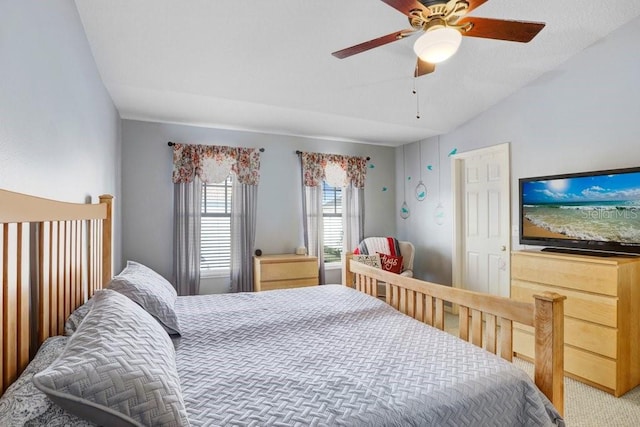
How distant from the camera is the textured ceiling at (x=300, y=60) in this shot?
7.50ft

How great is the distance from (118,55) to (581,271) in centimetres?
379

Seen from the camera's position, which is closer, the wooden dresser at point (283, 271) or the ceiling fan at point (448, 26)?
the ceiling fan at point (448, 26)

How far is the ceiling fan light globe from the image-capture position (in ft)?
5.56

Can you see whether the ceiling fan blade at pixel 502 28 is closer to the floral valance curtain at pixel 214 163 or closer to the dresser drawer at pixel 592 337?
the dresser drawer at pixel 592 337

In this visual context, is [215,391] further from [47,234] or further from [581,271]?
[581,271]

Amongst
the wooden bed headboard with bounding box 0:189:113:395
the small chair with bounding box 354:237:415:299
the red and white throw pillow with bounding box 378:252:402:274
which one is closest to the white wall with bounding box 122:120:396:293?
the small chair with bounding box 354:237:415:299

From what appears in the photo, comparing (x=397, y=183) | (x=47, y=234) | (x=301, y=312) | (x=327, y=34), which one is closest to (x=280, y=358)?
(x=301, y=312)

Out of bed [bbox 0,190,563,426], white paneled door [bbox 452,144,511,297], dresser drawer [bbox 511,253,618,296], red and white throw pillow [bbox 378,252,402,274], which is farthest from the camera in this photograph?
red and white throw pillow [bbox 378,252,402,274]

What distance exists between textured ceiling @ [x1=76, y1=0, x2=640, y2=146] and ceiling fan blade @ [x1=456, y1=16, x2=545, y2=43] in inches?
27.4

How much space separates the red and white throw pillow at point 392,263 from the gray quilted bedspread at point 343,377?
92.2 inches

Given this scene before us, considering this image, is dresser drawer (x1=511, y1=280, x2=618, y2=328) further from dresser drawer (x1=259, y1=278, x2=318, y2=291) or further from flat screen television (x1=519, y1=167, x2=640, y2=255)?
dresser drawer (x1=259, y1=278, x2=318, y2=291)

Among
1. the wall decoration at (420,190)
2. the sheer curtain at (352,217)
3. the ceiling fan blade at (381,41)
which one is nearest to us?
the ceiling fan blade at (381,41)

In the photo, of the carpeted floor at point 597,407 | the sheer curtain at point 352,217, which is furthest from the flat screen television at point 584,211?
the sheer curtain at point 352,217

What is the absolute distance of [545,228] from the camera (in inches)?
120
